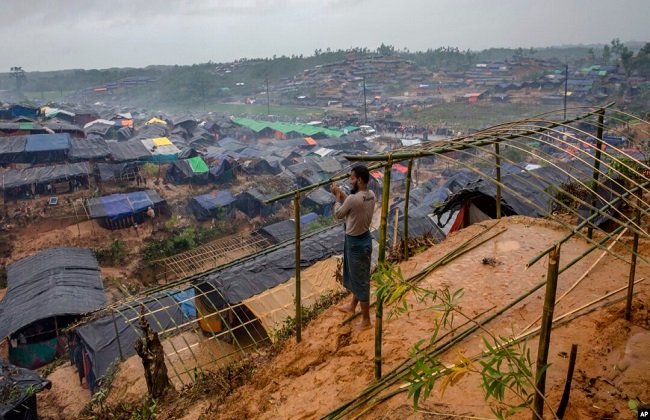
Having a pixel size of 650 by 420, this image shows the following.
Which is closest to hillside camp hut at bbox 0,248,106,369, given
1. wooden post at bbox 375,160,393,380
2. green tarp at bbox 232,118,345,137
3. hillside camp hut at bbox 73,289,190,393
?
hillside camp hut at bbox 73,289,190,393

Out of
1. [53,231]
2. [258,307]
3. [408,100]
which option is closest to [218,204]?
[53,231]

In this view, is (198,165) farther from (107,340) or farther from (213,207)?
(107,340)

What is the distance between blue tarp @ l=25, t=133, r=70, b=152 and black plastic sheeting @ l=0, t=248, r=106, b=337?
11719 millimetres

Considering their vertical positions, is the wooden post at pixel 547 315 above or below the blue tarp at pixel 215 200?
above

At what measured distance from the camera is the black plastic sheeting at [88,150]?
2614cm

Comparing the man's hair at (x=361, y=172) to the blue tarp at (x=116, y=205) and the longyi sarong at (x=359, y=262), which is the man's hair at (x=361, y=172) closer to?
the longyi sarong at (x=359, y=262)

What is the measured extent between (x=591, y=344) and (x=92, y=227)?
21474 mm

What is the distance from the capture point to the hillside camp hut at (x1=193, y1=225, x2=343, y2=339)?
8.16 metres

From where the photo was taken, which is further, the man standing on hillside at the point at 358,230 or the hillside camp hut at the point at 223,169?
the hillside camp hut at the point at 223,169

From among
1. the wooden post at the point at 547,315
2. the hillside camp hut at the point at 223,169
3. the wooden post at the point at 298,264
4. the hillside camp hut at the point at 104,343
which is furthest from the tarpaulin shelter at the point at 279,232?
the wooden post at the point at 547,315

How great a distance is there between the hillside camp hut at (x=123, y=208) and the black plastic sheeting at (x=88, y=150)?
545 cm

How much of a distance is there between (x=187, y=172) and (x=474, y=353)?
84.0 feet

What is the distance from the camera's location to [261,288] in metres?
9.11

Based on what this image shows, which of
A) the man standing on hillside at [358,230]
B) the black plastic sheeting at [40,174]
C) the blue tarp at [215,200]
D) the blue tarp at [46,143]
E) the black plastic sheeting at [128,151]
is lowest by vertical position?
the blue tarp at [215,200]
